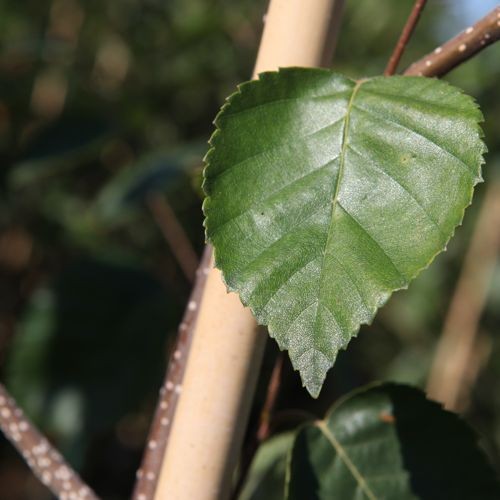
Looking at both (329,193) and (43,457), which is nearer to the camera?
(329,193)

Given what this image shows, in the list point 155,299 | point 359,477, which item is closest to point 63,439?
point 155,299

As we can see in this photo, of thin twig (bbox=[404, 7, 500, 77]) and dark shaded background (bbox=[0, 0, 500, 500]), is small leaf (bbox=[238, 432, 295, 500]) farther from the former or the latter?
thin twig (bbox=[404, 7, 500, 77])

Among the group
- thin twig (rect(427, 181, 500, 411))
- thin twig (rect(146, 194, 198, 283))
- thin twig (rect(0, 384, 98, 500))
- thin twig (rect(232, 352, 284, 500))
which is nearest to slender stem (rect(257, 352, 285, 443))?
thin twig (rect(232, 352, 284, 500))

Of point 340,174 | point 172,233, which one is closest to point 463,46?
point 340,174

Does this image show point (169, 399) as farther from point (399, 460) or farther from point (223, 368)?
point (399, 460)

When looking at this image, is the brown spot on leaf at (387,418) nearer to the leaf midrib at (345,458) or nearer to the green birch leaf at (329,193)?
the leaf midrib at (345,458)

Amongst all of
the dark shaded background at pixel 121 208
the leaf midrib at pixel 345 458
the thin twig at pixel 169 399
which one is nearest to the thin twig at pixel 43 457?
the thin twig at pixel 169 399

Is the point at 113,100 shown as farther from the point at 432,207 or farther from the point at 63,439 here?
the point at 432,207
